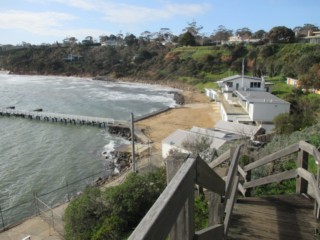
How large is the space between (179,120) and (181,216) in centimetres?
3859

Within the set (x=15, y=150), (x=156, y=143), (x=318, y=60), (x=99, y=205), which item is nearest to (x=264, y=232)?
(x=99, y=205)

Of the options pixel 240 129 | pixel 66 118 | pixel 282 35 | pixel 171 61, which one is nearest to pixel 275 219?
pixel 240 129

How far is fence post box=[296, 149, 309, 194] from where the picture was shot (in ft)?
16.3

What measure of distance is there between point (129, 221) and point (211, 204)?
770 centimetres

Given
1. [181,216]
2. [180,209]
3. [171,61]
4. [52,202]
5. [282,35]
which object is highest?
[282,35]

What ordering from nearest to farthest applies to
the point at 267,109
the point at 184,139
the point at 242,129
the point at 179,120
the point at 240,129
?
the point at 184,139, the point at 242,129, the point at 240,129, the point at 267,109, the point at 179,120

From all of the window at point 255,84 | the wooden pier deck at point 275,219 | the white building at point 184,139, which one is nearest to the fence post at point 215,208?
the wooden pier deck at point 275,219

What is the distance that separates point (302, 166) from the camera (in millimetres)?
5027

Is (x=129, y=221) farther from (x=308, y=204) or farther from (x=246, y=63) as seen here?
(x=246, y=63)

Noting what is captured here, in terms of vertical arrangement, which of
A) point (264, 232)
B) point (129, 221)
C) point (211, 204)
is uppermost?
point (211, 204)

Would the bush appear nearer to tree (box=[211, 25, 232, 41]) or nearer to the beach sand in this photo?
the beach sand

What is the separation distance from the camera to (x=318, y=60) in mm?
52625

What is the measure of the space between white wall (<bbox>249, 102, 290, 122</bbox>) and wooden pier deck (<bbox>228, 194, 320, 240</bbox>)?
2609cm

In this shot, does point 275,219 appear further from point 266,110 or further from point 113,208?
point 266,110
